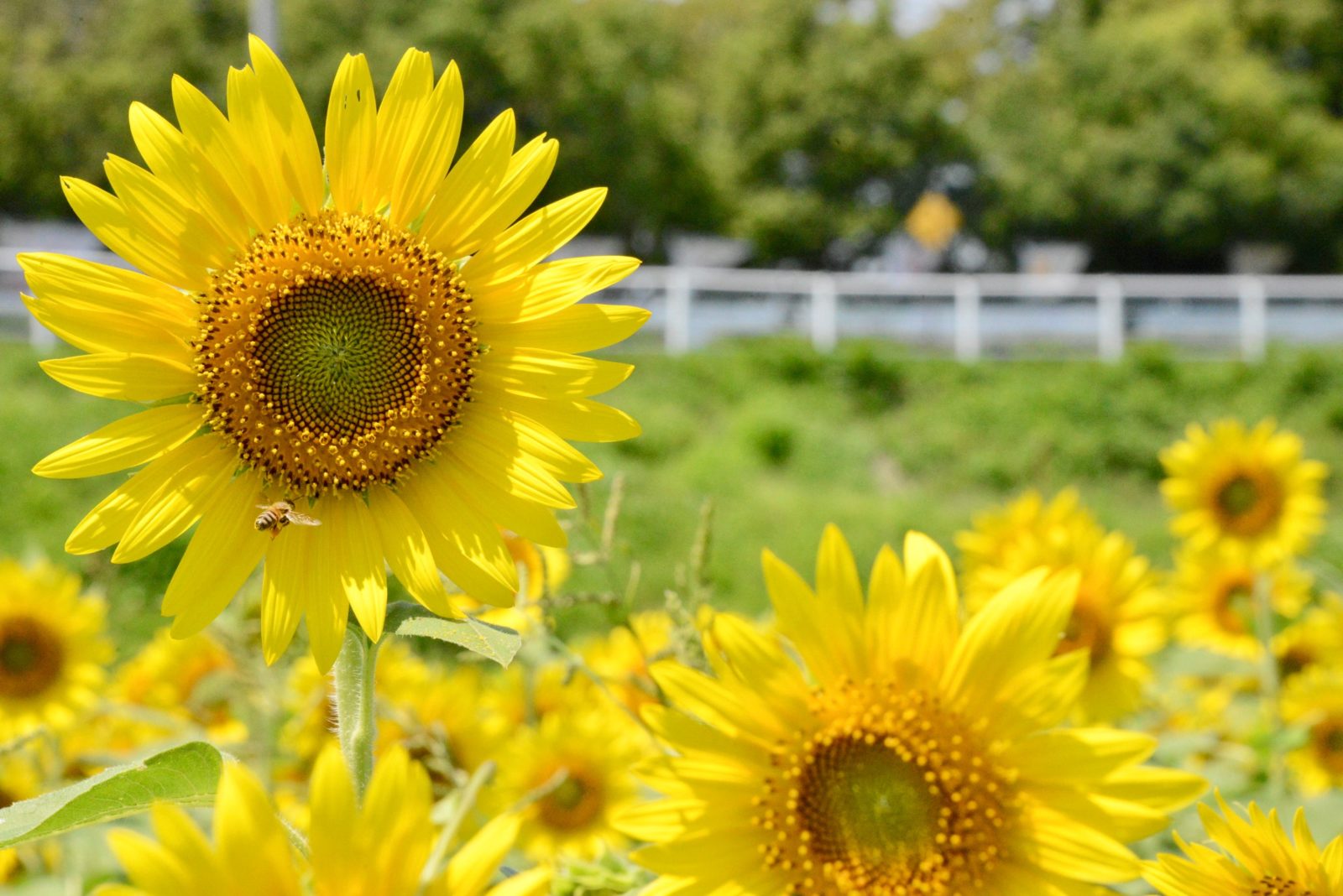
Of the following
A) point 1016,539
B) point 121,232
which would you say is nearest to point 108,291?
point 121,232

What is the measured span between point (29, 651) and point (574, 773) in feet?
4.01

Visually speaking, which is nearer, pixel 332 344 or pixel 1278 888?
pixel 1278 888

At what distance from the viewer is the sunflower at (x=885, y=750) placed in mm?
819

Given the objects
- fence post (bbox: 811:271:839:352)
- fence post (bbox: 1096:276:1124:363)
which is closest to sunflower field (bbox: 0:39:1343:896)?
fence post (bbox: 811:271:839:352)

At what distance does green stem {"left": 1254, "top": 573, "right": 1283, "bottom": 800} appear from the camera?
206cm

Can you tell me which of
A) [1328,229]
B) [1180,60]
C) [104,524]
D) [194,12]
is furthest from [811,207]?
[104,524]

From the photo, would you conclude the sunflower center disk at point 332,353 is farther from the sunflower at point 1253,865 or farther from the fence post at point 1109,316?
the fence post at point 1109,316

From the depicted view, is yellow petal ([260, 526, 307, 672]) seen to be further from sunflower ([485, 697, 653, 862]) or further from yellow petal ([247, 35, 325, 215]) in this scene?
sunflower ([485, 697, 653, 862])

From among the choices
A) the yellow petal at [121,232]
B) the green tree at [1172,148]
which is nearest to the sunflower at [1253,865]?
the yellow petal at [121,232]

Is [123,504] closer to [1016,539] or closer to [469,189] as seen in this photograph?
[469,189]

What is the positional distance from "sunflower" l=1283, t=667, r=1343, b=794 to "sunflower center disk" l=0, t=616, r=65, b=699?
7.78 feet

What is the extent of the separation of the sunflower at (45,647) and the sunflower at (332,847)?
208 cm

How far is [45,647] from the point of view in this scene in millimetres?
2518

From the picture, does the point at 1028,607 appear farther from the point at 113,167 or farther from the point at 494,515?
the point at 113,167
